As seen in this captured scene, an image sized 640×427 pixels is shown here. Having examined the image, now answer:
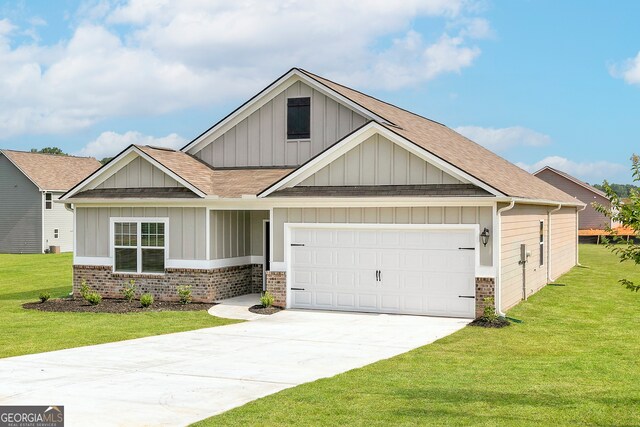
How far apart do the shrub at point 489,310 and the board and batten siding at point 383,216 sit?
87 centimetres

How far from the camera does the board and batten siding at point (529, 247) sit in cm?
1891

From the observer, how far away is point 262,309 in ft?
64.7

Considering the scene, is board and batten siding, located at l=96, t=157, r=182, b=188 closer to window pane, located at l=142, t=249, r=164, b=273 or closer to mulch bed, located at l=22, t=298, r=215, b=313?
window pane, located at l=142, t=249, r=164, b=273

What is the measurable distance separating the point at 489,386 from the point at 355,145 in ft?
32.2

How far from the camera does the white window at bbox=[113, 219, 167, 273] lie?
2177 cm

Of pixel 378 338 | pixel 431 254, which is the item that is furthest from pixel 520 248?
pixel 378 338

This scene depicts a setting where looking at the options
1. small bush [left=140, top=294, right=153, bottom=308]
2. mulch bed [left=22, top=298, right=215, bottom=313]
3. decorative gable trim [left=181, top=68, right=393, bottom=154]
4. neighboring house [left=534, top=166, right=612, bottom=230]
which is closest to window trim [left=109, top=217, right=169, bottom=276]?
mulch bed [left=22, top=298, right=215, bottom=313]

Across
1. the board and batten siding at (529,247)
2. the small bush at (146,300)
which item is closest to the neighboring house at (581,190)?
the board and batten siding at (529,247)

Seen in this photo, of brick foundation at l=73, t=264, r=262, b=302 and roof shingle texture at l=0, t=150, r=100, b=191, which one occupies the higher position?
roof shingle texture at l=0, t=150, r=100, b=191

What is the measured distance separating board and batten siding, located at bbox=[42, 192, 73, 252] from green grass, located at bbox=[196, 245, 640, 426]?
38.8 meters

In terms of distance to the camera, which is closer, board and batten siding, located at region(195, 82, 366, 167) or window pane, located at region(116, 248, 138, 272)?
window pane, located at region(116, 248, 138, 272)

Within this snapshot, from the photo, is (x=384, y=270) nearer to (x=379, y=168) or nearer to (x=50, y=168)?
(x=379, y=168)

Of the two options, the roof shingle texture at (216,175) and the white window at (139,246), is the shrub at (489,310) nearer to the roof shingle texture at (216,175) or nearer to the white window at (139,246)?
the roof shingle texture at (216,175)

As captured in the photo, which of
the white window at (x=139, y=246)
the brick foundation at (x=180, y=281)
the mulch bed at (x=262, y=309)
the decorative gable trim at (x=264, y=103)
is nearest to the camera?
the mulch bed at (x=262, y=309)
